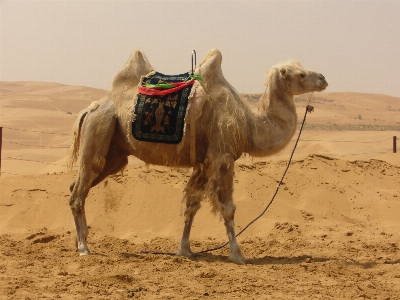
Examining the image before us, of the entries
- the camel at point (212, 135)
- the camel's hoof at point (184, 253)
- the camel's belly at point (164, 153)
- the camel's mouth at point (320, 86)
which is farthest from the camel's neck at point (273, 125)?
the camel's hoof at point (184, 253)

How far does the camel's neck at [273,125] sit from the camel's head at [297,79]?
112 mm

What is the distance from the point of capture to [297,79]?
8.02 meters

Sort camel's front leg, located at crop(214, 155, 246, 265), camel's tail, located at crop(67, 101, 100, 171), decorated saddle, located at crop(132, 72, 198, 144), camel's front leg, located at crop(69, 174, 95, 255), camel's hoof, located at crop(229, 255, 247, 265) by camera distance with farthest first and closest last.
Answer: camel's tail, located at crop(67, 101, 100, 171), camel's front leg, located at crop(69, 174, 95, 255), decorated saddle, located at crop(132, 72, 198, 144), camel's front leg, located at crop(214, 155, 246, 265), camel's hoof, located at crop(229, 255, 247, 265)

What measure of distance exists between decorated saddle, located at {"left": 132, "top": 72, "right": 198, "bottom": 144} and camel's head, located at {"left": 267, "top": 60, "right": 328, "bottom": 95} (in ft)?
3.70

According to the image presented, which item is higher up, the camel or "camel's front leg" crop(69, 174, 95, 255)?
the camel

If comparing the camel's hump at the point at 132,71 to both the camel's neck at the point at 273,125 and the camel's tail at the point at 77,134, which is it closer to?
the camel's tail at the point at 77,134

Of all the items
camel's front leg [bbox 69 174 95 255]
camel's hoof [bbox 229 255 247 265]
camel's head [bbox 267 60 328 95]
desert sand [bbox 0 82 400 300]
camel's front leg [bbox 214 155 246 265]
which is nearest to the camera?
desert sand [bbox 0 82 400 300]

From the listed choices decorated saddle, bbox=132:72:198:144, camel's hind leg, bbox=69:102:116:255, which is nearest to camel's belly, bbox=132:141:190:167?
decorated saddle, bbox=132:72:198:144

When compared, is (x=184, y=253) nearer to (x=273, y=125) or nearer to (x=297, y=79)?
(x=273, y=125)

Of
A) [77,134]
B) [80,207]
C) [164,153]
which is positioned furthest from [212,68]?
[80,207]

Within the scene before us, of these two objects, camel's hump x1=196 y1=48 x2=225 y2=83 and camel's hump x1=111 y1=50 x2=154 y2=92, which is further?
camel's hump x1=111 y1=50 x2=154 y2=92

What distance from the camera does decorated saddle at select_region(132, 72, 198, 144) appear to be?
7875 millimetres

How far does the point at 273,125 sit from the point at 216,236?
2.52 m

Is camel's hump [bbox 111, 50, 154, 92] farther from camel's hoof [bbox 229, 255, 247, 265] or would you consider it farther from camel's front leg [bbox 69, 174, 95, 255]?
camel's hoof [bbox 229, 255, 247, 265]
